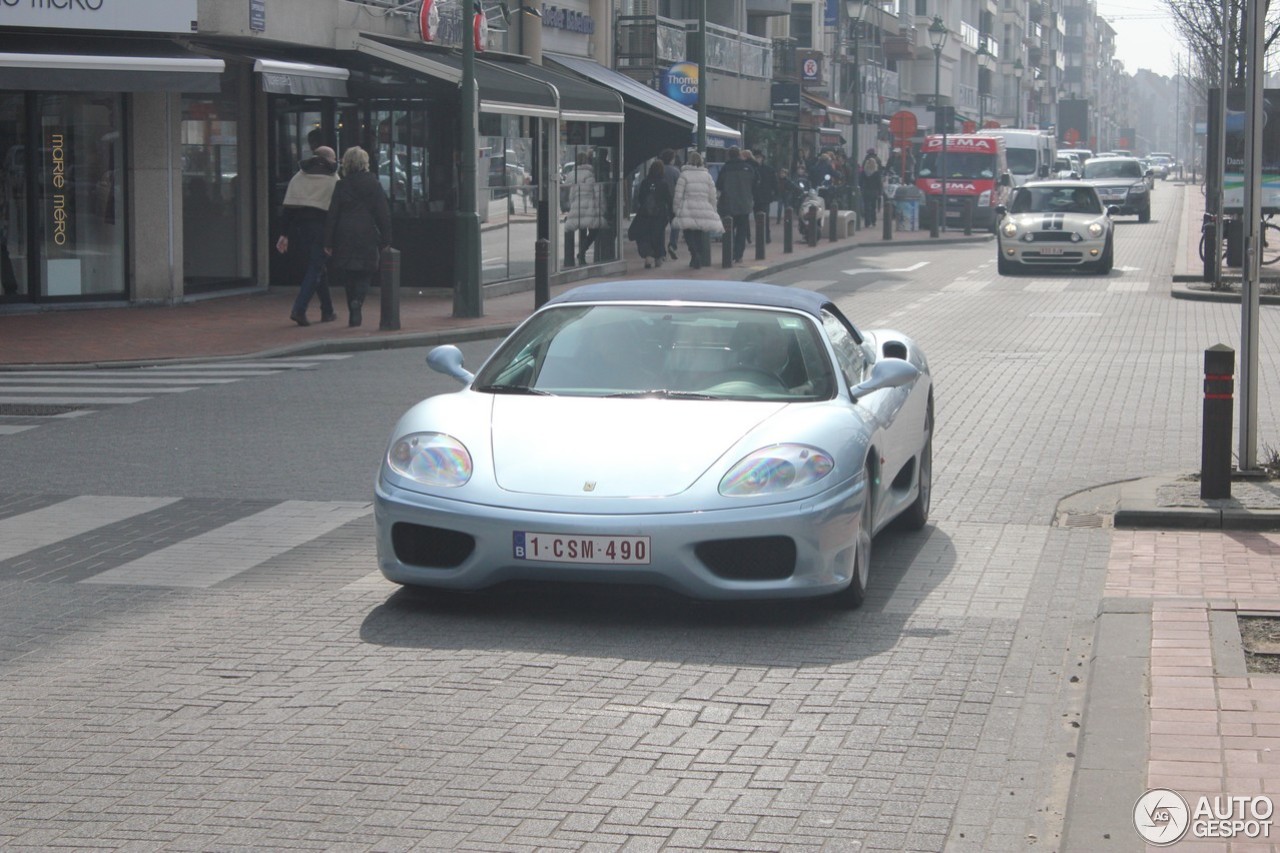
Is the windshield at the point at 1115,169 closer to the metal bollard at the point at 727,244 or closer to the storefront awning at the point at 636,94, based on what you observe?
the storefront awning at the point at 636,94

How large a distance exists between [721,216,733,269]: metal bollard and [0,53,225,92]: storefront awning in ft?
37.8

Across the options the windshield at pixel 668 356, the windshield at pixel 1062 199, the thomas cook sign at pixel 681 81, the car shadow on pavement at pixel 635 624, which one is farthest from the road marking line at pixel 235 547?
the thomas cook sign at pixel 681 81

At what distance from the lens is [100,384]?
1559 cm

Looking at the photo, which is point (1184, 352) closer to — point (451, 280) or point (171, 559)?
point (451, 280)

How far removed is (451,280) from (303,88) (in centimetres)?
356

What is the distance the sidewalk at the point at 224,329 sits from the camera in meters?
17.8

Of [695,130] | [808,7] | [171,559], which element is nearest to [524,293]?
[695,130]

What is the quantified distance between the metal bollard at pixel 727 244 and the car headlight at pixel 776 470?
75.5 feet

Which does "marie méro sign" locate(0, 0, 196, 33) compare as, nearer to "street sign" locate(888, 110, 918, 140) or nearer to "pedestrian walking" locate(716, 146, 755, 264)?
"pedestrian walking" locate(716, 146, 755, 264)

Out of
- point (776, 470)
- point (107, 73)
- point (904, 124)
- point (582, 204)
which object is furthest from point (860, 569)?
point (904, 124)

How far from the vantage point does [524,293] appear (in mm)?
25703

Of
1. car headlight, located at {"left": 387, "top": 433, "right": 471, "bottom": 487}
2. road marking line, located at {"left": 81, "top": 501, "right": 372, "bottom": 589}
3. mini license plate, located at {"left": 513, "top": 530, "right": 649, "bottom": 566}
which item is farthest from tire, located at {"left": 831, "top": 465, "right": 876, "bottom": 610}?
road marking line, located at {"left": 81, "top": 501, "right": 372, "bottom": 589}

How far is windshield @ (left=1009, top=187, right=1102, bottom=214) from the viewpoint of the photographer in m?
31.1

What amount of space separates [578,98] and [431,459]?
21553 mm
